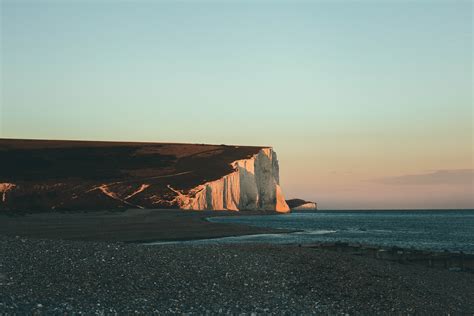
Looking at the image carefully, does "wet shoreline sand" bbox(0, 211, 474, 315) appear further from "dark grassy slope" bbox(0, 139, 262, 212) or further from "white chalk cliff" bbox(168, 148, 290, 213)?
"white chalk cliff" bbox(168, 148, 290, 213)

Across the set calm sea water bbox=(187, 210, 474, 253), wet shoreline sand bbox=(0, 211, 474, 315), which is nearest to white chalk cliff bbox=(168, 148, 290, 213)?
calm sea water bbox=(187, 210, 474, 253)

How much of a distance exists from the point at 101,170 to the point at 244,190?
127 feet

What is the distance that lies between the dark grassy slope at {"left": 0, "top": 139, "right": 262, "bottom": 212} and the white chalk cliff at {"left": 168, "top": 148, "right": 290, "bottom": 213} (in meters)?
2.35

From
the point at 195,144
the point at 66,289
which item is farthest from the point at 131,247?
the point at 195,144

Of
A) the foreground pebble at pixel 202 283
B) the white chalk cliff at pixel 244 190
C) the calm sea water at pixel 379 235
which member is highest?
the white chalk cliff at pixel 244 190

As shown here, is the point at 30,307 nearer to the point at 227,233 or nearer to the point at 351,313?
the point at 351,313

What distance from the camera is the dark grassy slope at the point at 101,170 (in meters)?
117

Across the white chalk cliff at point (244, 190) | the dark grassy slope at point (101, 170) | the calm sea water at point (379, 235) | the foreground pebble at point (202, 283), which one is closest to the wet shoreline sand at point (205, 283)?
the foreground pebble at point (202, 283)

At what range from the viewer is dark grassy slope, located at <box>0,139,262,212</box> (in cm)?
11744

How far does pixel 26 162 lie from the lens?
141000 millimetres

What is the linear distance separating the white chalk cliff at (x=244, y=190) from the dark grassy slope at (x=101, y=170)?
2353 mm

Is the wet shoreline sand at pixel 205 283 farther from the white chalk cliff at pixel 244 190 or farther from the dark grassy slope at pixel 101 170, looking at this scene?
the white chalk cliff at pixel 244 190

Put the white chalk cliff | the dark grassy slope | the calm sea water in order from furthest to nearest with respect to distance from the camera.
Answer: the white chalk cliff → the dark grassy slope → the calm sea water

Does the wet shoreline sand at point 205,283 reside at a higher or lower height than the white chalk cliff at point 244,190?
lower
